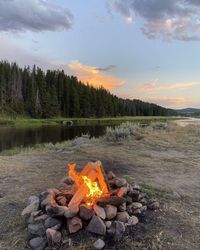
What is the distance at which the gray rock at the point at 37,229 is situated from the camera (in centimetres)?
549

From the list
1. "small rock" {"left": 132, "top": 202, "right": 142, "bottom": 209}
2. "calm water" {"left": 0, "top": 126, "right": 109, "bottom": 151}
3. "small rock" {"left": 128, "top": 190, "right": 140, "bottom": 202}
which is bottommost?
"calm water" {"left": 0, "top": 126, "right": 109, "bottom": 151}

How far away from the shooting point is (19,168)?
10.3 metres

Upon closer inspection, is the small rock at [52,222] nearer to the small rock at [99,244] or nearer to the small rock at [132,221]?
the small rock at [99,244]

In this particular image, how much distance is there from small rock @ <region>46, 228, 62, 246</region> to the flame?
0.75 metres

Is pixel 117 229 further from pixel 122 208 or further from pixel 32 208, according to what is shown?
pixel 32 208

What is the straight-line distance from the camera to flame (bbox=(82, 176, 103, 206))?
5.85 m

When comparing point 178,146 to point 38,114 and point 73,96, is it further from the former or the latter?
point 73,96

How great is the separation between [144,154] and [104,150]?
171 cm

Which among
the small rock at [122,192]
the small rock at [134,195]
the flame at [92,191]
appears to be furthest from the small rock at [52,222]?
the small rock at [134,195]

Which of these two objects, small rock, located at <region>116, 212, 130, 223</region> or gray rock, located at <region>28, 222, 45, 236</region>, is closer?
gray rock, located at <region>28, 222, 45, 236</region>

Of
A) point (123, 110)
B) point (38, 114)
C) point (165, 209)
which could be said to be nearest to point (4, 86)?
point (38, 114)

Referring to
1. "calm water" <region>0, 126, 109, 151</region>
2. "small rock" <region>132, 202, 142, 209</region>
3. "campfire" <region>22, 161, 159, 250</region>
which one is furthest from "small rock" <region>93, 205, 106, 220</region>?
"calm water" <region>0, 126, 109, 151</region>

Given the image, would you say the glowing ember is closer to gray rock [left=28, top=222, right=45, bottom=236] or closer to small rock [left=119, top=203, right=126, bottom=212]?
small rock [left=119, top=203, right=126, bottom=212]

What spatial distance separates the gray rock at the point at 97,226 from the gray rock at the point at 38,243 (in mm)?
691
